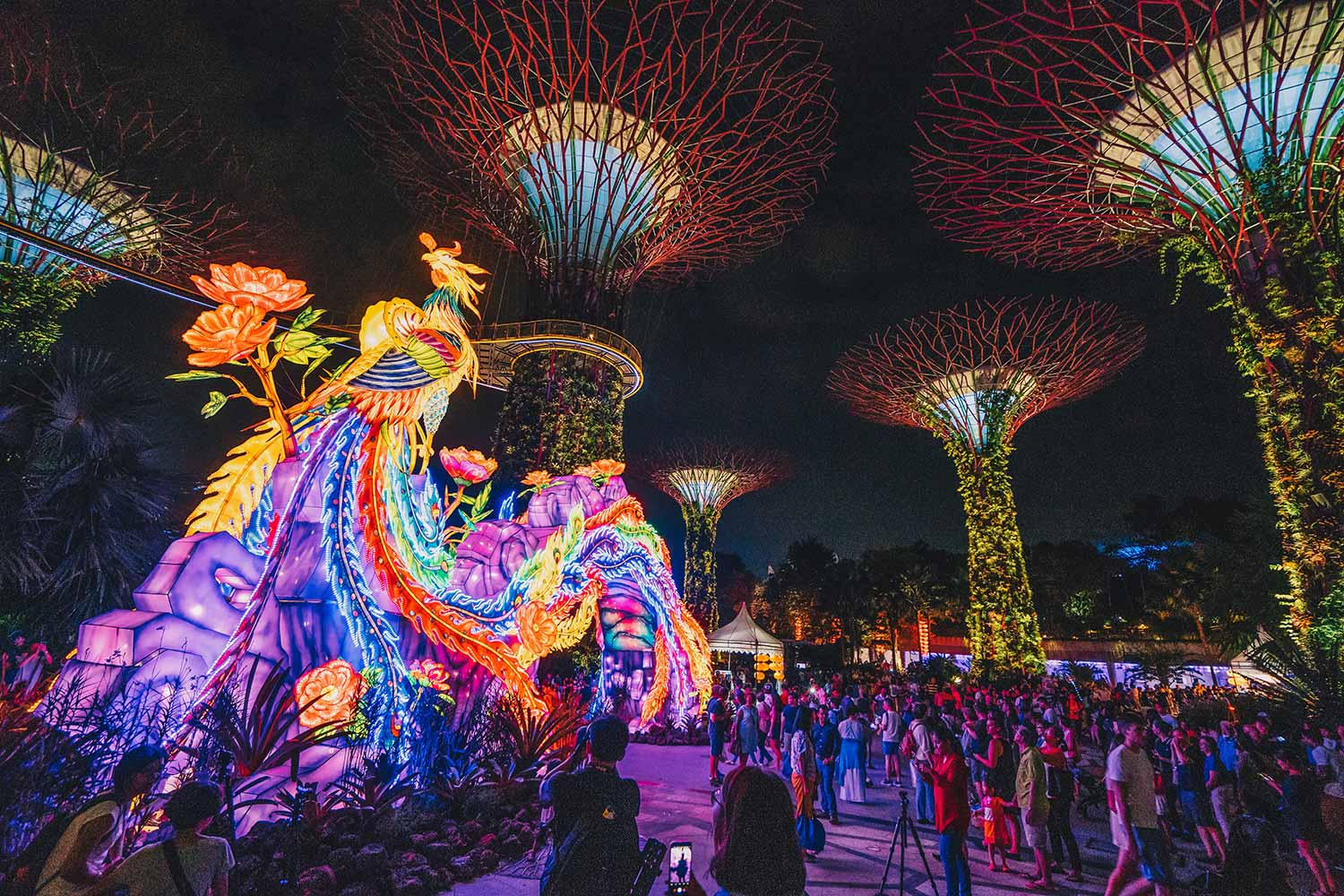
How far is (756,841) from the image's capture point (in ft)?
9.71

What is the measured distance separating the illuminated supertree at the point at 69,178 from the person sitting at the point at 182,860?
1828 centimetres

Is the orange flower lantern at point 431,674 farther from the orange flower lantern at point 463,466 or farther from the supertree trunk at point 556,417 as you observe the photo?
the supertree trunk at point 556,417

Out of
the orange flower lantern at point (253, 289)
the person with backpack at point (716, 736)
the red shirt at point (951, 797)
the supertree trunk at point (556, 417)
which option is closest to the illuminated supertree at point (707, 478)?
the supertree trunk at point (556, 417)

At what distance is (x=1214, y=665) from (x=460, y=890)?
32.5 meters

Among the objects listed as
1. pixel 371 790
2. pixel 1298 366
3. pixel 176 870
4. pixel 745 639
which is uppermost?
pixel 1298 366

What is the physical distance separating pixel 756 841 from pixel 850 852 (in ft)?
16.1

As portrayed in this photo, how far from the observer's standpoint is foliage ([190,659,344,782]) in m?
6.12

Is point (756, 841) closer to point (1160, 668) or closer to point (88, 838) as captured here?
point (88, 838)

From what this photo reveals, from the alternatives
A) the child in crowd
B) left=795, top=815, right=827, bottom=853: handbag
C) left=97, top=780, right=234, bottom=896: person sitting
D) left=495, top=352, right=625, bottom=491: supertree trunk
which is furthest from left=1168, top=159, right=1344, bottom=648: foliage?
left=495, top=352, right=625, bottom=491: supertree trunk

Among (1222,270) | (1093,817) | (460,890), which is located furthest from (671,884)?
(1222,270)

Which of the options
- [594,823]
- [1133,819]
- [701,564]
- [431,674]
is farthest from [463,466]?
[701,564]

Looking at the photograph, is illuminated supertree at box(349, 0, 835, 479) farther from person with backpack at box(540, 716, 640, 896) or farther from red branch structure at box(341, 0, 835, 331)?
person with backpack at box(540, 716, 640, 896)

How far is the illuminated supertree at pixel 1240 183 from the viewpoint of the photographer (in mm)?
11266

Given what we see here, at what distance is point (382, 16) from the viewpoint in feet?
49.4
